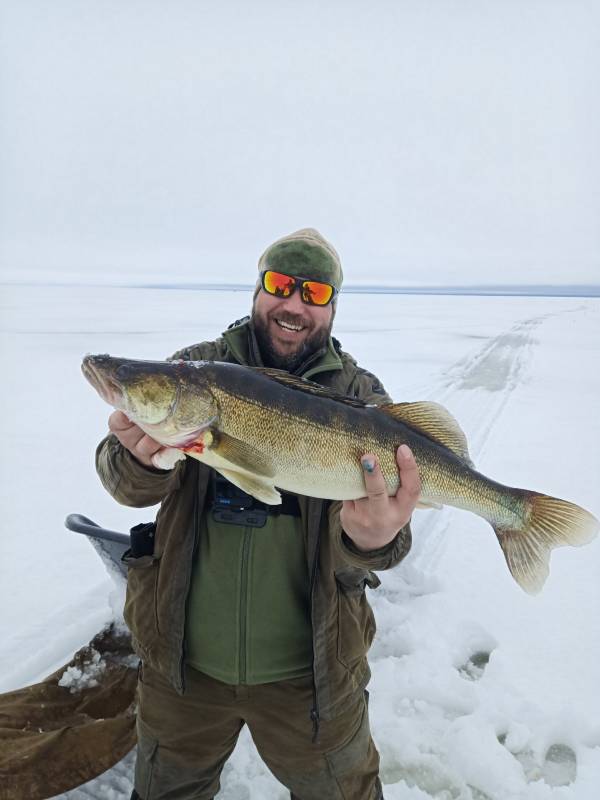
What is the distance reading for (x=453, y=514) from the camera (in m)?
5.20

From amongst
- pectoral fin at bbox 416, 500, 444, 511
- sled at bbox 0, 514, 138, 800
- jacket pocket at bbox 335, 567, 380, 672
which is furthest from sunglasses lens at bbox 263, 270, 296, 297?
sled at bbox 0, 514, 138, 800

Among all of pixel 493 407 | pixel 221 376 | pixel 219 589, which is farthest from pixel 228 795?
pixel 493 407

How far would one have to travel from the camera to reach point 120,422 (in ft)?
6.73

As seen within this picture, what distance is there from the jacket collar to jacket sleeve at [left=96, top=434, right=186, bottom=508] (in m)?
0.63

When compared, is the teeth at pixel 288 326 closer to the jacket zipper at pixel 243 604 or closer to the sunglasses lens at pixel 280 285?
the sunglasses lens at pixel 280 285

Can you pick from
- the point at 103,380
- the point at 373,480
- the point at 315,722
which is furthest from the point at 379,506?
the point at 103,380

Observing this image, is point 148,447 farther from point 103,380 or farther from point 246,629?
point 246,629

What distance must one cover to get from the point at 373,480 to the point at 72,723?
2.08 meters

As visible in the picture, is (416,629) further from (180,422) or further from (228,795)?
(180,422)

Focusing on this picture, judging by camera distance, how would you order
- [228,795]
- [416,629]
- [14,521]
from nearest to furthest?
[228,795], [416,629], [14,521]

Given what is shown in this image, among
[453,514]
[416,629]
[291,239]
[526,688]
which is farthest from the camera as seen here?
[453,514]

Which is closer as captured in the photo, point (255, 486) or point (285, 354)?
point (255, 486)

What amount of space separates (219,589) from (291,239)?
5.48 ft

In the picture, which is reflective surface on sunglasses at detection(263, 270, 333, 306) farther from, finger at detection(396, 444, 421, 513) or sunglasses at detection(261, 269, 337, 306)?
finger at detection(396, 444, 421, 513)
